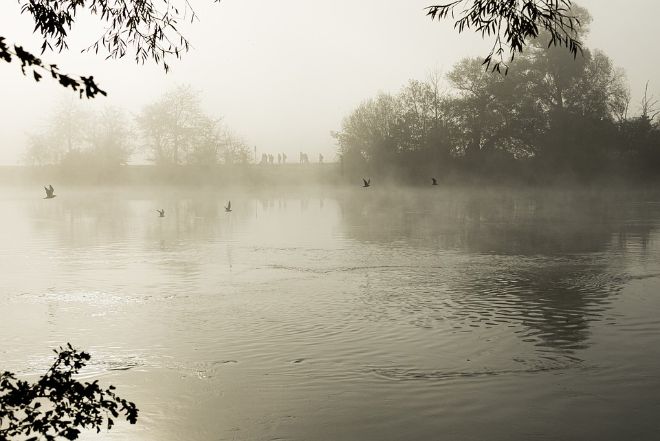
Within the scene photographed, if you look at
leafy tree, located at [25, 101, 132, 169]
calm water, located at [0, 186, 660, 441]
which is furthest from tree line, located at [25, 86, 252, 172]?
calm water, located at [0, 186, 660, 441]

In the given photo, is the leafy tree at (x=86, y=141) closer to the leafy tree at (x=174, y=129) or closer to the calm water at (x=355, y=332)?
the leafy tree at (x=174, y=129)

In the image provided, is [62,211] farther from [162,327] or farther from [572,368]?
[572,368]

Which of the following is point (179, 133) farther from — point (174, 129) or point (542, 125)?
point (542, 125)

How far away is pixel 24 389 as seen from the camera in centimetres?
549

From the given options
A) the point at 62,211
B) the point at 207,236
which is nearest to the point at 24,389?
the point at 207,236

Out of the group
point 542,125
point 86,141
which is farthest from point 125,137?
point 542,125

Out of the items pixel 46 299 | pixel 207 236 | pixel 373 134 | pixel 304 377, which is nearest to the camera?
pixel 304 377

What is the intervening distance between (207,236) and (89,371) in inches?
825

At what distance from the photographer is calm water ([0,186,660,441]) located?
8.81 m

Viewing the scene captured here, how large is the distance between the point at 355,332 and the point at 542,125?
61.6 m

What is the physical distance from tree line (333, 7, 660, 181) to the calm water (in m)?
43.3

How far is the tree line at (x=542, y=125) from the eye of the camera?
69312 mm

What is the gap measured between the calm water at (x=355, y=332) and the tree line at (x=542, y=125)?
43299 millimetres

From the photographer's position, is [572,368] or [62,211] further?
[62,211]
